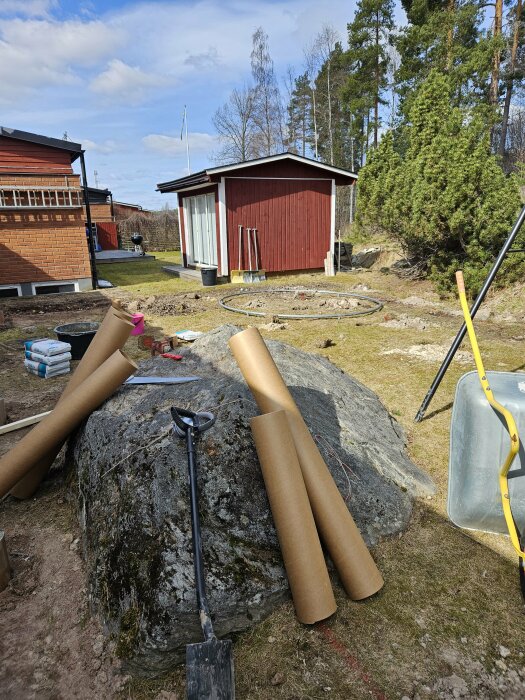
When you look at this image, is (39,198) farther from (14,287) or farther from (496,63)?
(496,63)

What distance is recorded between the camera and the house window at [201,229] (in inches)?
541

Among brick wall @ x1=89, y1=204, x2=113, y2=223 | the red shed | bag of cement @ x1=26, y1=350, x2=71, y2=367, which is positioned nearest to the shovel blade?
bag of cement @ x1=26, y1=350, x2=71, y2=367

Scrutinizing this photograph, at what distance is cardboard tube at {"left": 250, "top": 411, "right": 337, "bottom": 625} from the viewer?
6.84 ft

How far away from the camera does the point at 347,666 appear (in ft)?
6.32

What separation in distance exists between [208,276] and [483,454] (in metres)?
11.0

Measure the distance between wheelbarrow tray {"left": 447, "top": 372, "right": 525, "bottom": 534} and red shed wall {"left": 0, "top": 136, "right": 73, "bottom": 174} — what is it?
12224 millimetres

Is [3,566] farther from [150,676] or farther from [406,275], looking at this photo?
[406,275]

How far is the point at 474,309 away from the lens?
347 cm

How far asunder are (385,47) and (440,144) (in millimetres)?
17721

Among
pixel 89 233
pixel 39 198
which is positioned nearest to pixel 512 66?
pixel 89 233

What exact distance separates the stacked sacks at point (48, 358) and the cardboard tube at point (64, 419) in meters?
2.80

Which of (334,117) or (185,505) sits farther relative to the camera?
(334,117)

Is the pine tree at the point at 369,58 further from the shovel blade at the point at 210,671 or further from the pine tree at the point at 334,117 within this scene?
the shovel blade at the point at 210,671

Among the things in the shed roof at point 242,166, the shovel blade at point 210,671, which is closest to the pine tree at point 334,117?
the shed roof at point 242,166
